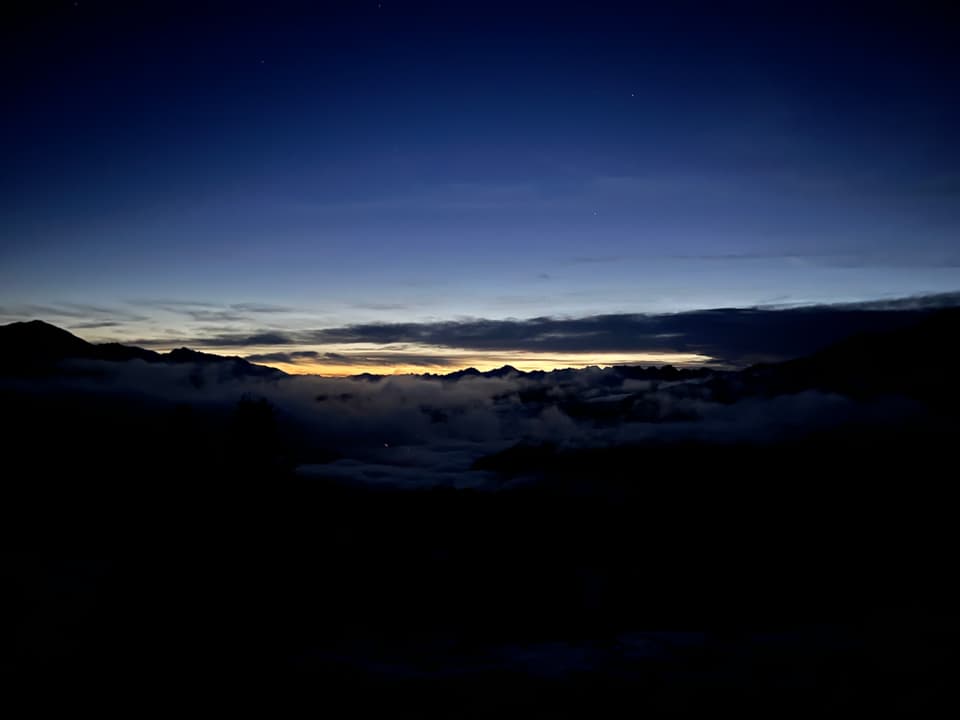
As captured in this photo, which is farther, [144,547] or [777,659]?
[777,659]

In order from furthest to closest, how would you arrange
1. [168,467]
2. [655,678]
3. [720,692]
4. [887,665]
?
[887,665] → [655,678] → [720,692] → [168,467]

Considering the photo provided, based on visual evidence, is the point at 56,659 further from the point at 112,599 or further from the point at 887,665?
the point at 887,665

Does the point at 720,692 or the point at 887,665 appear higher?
the point at 720,692

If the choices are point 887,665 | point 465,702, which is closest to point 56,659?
point 465,702

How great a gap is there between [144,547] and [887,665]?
231665 millimetres

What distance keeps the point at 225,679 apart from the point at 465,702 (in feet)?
213

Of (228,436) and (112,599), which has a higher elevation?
(228,436)

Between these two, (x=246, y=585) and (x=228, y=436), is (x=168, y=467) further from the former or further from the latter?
(x=246, y=585)

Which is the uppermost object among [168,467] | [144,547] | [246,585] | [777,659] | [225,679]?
[168,467]

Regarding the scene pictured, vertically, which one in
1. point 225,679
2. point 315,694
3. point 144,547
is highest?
point 144,547

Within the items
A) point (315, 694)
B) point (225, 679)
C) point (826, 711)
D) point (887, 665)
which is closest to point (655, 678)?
point (826, 711)

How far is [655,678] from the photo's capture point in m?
172

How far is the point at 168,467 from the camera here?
320ft

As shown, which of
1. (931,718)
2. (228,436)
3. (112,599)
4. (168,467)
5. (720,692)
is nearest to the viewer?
(112,599)
